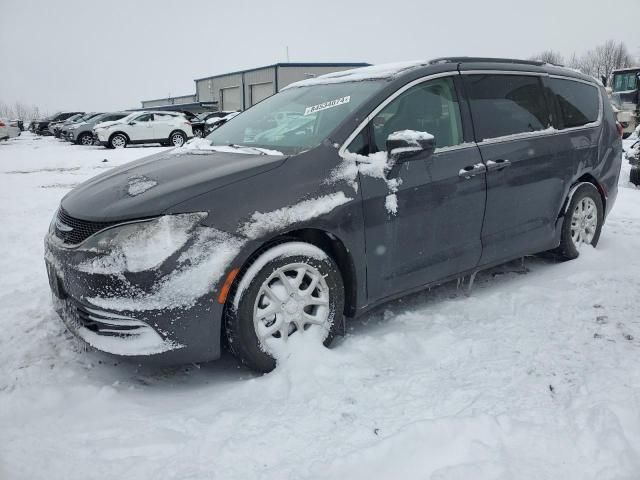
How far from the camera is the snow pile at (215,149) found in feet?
10.7

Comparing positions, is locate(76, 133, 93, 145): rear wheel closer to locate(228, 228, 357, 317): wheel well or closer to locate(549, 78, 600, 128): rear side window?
locate(549, 78, 600, 128): rear side window

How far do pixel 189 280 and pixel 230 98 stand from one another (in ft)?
163

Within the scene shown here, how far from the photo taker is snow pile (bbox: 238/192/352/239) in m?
2.74

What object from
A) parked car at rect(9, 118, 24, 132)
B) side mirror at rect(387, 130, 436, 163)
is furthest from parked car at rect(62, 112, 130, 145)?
side mirror at rect(387, 130, 436, 163)

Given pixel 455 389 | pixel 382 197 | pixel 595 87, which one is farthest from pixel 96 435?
pixel 595 87

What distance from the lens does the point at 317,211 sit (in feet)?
9.67

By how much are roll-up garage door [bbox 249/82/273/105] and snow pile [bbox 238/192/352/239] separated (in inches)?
1614

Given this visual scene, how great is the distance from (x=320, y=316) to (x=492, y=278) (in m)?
2.01

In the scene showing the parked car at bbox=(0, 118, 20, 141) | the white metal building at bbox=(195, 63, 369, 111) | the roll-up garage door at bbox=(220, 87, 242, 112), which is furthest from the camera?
the roll-up garage door at bbox=(220, 87, 242, 112)

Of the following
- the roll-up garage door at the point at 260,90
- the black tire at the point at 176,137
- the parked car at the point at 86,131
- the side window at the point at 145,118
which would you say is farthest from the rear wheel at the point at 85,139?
the roll-up garage door at the point at 260,90

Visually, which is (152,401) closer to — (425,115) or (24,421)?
(24,421)

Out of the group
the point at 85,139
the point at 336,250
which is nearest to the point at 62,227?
the point at 336,250

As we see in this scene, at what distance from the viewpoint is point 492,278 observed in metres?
4.43

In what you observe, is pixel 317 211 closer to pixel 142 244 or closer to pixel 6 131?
pixel 142 244
